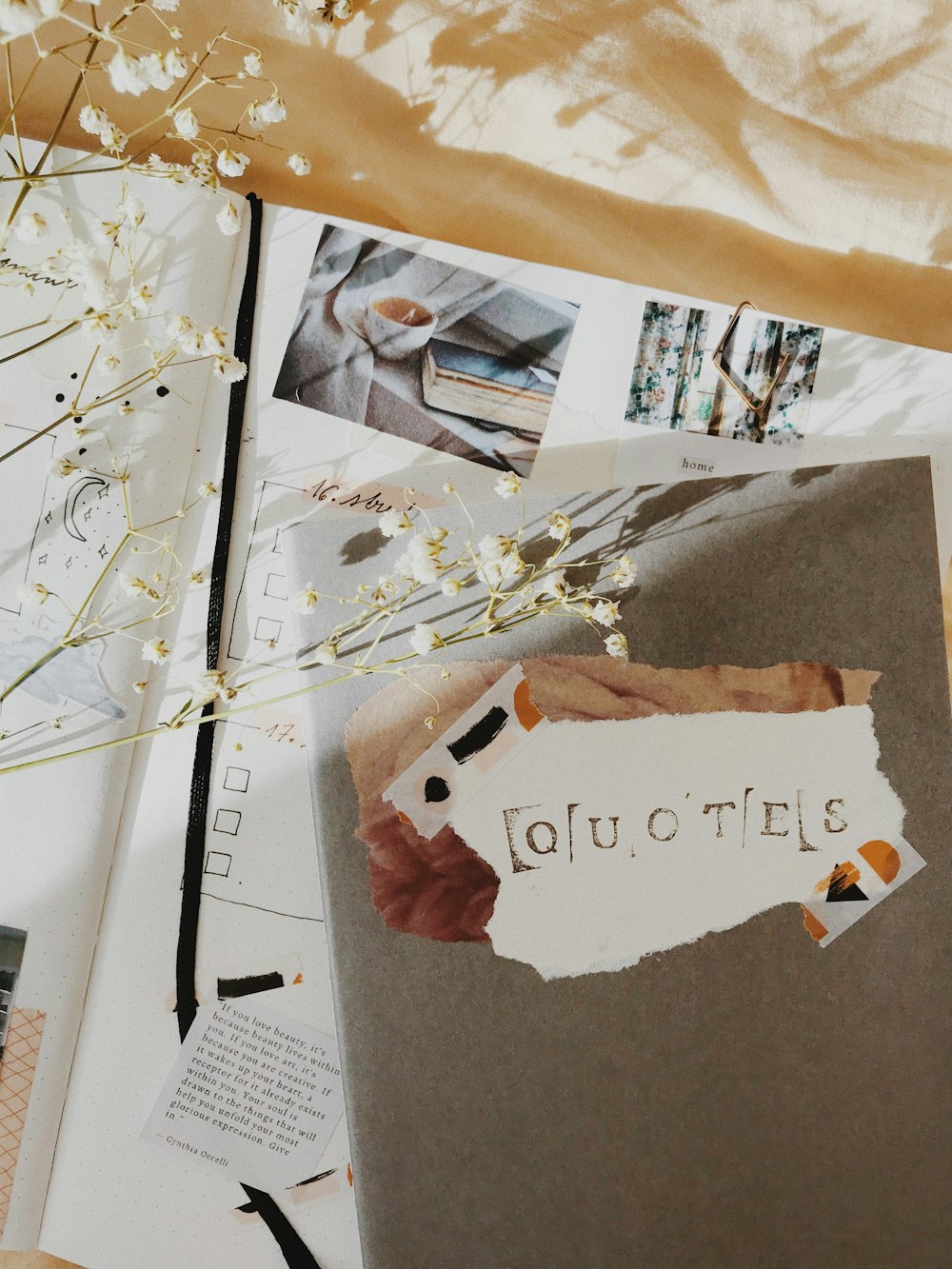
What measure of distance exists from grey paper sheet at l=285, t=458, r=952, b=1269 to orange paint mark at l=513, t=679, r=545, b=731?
0.06 m

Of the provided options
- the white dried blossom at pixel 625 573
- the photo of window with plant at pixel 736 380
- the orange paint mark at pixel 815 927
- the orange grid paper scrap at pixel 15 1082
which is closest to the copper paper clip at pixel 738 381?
the photo of window with plant at pixel 736 380

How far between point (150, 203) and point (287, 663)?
0.43 metres

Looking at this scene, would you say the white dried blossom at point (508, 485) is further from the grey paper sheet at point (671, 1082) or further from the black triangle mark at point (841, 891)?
the black triangle mark at point (841, 891)

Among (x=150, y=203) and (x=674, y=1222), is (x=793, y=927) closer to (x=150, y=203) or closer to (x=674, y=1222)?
(x=674, y=1222)

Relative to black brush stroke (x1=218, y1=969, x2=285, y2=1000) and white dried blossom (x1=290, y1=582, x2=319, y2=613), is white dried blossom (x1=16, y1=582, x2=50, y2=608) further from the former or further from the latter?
black brush stroke (x1=218, y1=969, x2=285, y2=1000)

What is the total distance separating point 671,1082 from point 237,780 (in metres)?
0.45

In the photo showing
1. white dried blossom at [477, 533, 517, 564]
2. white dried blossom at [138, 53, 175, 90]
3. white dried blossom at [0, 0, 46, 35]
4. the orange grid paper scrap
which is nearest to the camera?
white dried blossom at [0, 0, 46, 35]

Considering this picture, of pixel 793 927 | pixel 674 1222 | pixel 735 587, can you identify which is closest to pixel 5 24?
pixel 735 587

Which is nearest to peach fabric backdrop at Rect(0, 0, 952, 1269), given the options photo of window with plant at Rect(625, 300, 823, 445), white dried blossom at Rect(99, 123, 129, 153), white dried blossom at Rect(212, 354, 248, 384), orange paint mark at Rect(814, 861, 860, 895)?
photo of window with plant at Rect(625, 300, 823, 445)

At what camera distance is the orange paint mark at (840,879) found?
2.52 ft

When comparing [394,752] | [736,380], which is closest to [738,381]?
[736,380]

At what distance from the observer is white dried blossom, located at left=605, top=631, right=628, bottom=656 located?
74cm

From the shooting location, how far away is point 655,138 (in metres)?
0.83

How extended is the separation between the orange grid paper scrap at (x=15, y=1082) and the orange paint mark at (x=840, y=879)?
686mm
